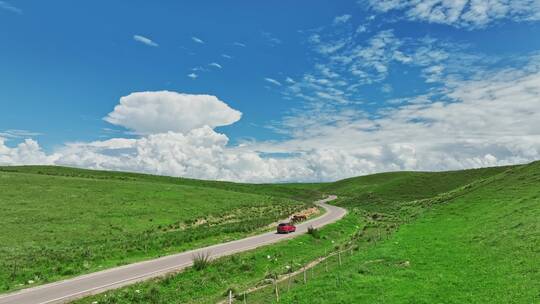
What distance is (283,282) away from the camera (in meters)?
29.9

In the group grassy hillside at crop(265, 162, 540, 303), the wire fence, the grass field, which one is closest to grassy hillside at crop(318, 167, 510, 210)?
the grass field

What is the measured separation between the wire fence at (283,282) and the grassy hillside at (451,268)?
94 cm

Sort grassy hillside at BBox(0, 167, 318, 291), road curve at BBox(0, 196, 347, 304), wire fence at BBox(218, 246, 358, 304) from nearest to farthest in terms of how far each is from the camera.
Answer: wire fence at BBox(218, 246, 358, 304) → road curve at BBox(0, 196, 347, 304) → grassy hillside at BBox(0, 167, 318, 291)

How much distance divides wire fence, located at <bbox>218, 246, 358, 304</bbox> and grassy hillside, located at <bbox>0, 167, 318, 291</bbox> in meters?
15.9

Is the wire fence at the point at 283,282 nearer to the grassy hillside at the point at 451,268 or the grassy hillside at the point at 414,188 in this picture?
the grassy hillside at the point at 451,268

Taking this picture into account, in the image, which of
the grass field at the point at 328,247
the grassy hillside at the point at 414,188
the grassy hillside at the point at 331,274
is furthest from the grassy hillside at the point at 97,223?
the grassy hillside at the point at 414,188

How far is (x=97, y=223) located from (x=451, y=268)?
48521 mm

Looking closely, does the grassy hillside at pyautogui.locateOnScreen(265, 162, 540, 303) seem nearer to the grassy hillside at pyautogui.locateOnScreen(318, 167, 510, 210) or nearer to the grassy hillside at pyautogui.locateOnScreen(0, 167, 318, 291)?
the grassy hillside at pyautogui.locateOnScreen(0, 167, 318, 291)

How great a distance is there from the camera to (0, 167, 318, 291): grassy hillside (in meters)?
37.1

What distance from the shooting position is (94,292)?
87.7ft

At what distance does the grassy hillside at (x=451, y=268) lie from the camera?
20.1 metres

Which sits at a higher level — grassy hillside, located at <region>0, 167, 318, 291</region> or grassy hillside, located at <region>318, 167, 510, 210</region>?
grassy hillside, located at <region>318, 167, 510, 210</region>

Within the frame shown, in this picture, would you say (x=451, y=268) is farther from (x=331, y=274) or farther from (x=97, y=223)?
(x=97, y=223)

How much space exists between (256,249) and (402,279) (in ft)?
70.9
